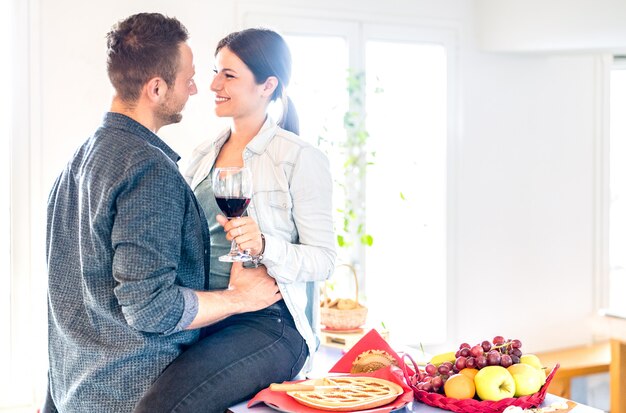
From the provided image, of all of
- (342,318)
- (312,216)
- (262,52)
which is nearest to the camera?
(312,216)

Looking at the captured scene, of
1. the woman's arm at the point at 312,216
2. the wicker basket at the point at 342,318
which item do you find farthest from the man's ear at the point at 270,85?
the wicker basket at the point at 342,318

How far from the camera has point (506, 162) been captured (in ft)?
17.6

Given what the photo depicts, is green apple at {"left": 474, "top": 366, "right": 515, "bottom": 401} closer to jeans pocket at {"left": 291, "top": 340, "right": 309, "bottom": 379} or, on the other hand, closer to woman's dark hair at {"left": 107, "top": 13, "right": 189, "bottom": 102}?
jeans pocket at {"left": 291, "top": 340, "right": 309, "bottom": 379}

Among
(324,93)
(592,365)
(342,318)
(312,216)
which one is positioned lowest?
(592,365)

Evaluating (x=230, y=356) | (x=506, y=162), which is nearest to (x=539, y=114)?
(x=506, y=162)

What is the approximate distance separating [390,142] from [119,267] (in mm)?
3512

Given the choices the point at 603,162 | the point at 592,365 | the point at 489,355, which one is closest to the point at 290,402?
the point at 489,355

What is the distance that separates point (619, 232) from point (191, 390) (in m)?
4.66

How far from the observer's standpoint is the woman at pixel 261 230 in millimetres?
1914

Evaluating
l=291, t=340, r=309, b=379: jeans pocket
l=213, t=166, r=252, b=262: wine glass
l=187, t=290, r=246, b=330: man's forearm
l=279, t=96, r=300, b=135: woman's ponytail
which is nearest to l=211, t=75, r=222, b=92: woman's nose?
l=279, t=96, r=300, b=135: woman's ponytail

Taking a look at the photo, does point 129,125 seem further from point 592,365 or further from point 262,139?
point 592,365

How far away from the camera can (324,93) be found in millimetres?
4758

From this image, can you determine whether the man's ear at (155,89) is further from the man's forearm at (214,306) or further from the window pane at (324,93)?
the window pane at (324,93)

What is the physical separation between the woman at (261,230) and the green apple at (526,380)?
1.90ft
